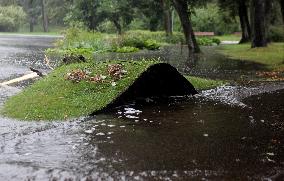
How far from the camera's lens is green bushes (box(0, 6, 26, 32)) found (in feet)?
308

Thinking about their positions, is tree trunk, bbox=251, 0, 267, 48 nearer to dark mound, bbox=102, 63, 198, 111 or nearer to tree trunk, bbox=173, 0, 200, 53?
tree trunk, bbox=173, 0, 200, 53

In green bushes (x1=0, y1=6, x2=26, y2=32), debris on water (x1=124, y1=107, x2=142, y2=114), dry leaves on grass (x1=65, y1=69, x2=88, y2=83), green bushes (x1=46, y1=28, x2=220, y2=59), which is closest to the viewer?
debris on water (x1=124, y1=107, x2=142, y2=114)

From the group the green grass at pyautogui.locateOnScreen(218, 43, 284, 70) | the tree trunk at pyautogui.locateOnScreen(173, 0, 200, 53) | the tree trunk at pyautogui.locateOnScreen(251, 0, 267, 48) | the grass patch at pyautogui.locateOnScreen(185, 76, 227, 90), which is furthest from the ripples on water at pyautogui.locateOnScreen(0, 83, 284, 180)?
the tree trunk at pyautogui.locateOnScreen(173, 0, 200, 53)

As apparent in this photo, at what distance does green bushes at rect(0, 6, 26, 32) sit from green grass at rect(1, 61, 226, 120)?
8426 cm

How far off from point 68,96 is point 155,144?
13.9 ft

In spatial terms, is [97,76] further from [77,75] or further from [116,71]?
[77,75]

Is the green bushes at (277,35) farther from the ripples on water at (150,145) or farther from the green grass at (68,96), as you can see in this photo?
the ripples on water at (150,145)

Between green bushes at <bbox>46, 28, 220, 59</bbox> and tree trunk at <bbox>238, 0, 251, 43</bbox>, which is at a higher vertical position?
tree trunk at <bbox>238, 0, 251, 43</bbox>

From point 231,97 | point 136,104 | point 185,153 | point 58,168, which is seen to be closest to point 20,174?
point 58,168

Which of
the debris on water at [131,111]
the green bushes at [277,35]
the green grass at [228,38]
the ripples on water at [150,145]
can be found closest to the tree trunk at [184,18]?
the green bushes at [277,35]

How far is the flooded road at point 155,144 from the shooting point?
6.95 metres

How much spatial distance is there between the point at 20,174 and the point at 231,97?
7666 millimetres

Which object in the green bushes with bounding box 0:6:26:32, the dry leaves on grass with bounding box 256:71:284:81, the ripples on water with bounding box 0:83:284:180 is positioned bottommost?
the ripples on water with bounding box 0:83:284:180

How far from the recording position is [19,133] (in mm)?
9281
